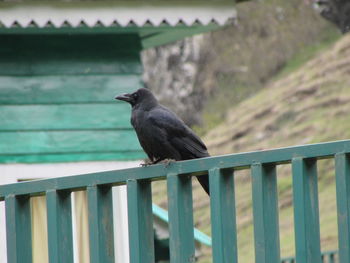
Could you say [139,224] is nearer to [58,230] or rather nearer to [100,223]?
[100,223]

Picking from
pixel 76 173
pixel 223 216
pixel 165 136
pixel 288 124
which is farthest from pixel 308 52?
pixel 223 216

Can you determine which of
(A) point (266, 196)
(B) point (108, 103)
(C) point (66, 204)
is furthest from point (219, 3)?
(A) point (266, 196)

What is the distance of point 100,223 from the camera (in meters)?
5.39

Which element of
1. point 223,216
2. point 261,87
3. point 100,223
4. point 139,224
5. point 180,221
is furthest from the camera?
point 261,87

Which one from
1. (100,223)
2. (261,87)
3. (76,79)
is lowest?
(100,223)

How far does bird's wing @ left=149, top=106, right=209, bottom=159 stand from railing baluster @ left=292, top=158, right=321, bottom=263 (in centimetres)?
196

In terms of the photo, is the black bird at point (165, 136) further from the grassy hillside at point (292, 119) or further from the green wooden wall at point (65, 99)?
the grassy hillside at point (292, 119)

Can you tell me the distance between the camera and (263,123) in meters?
23.0

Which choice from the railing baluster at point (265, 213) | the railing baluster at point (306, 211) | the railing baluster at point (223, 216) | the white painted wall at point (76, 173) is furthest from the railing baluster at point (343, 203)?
the white painted wall at point (76, 173)

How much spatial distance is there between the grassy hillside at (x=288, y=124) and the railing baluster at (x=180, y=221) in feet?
36.8

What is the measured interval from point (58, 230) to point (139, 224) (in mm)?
487

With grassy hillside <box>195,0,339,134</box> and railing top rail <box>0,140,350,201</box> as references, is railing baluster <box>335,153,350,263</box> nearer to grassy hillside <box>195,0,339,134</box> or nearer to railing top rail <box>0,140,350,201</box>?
railing top rail <box>0,140,350,201</box>

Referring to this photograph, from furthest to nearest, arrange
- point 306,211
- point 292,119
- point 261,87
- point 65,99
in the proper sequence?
point 261,87 < point 292,119 < point 65,99 < point 306,211

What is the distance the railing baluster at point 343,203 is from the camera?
456cm
